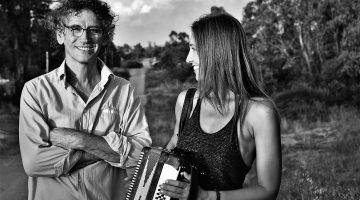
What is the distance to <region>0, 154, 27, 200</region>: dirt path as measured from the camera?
28.8 feet

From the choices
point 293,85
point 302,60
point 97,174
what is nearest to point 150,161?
point 97,174

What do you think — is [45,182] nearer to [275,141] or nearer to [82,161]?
[82,161]

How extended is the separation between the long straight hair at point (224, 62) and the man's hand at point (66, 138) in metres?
0.69

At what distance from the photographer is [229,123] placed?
289 cm

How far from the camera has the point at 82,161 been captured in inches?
120

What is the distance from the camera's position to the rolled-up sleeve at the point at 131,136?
307 centimetres

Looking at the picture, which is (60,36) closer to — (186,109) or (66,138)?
(66,138)

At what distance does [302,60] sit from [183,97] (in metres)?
30.9

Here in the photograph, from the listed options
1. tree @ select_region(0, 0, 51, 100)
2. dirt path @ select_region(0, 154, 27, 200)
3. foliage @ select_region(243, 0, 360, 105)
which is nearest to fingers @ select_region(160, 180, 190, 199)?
dirt path @ select_region(0, 154, 27, 200)

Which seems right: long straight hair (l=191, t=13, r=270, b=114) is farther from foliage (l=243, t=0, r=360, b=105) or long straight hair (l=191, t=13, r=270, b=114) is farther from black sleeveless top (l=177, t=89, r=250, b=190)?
foliage (l=243, t=0, r=360, b=105)

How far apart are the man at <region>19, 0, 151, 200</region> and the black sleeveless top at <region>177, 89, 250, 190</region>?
382 millimetres

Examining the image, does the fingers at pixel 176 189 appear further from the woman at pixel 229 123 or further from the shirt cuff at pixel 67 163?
the shirt cuff at pixel 67 163

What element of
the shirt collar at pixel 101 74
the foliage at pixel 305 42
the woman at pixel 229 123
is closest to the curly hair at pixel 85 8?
the shirt collar at pixel 101 74

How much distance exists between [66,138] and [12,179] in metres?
7.32
